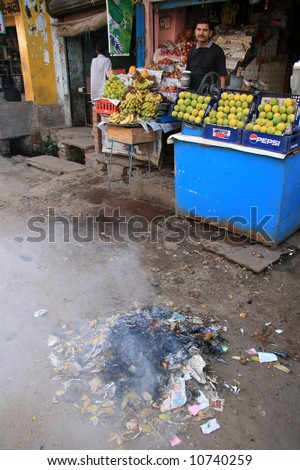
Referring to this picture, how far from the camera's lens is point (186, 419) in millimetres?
2416

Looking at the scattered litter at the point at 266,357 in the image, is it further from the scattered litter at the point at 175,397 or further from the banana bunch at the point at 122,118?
the banana bunch at the point at 122,118

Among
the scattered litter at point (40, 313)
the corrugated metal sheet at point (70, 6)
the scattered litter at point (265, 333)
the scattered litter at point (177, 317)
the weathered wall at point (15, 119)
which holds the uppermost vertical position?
the corrugated metal sheet at point (70, 6)

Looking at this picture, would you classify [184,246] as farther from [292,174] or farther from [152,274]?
[292,174]

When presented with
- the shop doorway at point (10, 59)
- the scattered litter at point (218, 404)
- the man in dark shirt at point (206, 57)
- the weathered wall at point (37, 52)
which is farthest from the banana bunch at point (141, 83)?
the shop doorway at point (10, 59)

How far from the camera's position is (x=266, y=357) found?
9.69 feet

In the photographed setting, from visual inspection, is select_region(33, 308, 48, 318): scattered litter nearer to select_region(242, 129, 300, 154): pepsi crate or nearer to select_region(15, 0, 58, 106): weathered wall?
select_region(242, 129, 300, 154): pepsi crate

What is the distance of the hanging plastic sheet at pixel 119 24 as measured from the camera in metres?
7.10

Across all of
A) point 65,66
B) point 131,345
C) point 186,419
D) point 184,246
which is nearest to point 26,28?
point 65,66

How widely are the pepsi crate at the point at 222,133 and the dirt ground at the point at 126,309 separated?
138cm

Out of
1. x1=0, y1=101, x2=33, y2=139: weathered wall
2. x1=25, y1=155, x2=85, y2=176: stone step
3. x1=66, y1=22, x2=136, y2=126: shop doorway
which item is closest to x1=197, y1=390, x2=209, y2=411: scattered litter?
x1=25, y1=155, x2=85, y2=176: stone step

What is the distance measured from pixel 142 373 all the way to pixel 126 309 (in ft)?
2.98

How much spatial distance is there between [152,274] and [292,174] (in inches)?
77.7

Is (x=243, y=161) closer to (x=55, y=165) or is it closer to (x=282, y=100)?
(x=282, y=100)

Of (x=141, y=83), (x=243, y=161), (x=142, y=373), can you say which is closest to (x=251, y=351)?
(x=142, y=373)
